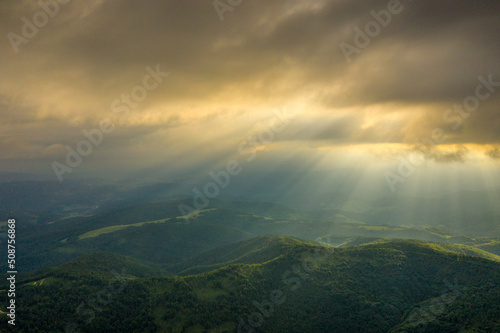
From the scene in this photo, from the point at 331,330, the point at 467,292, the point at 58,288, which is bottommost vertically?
the point at 331,330

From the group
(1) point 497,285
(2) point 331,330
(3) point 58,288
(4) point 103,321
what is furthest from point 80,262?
(1) point 497,285

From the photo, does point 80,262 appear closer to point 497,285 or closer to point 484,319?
point 484,319

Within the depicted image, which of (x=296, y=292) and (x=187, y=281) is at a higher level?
(x=187, y=281)

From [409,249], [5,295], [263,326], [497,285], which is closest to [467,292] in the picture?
[497,285]

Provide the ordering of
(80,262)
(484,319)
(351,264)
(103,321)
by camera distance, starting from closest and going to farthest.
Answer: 1. (484,319)
2. (103,321)
3. (351,264)
4. (80,262)

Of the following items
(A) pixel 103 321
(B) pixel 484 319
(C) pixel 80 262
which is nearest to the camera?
(B) pixel 484 319

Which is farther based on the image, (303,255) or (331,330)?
(303,255)
